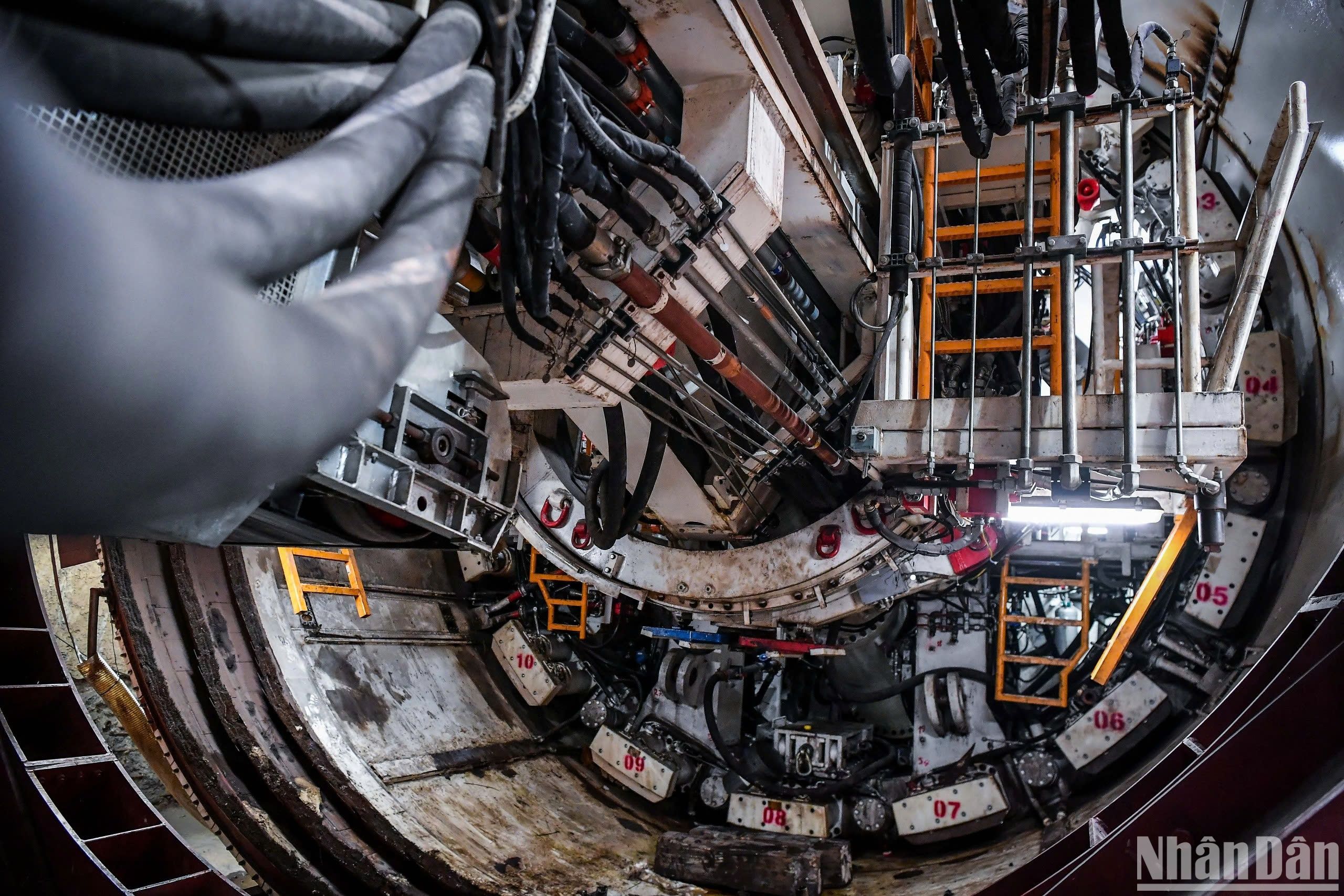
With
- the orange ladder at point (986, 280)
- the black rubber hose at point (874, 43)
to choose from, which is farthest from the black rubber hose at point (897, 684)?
the black rubber hose at point (874, 43)

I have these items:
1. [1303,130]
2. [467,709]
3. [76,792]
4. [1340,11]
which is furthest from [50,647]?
[1340,11]

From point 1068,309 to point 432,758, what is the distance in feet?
12.0

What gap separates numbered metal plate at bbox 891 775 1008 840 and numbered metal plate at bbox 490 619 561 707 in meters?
2.23

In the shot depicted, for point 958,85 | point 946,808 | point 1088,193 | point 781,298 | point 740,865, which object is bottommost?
point 740,865

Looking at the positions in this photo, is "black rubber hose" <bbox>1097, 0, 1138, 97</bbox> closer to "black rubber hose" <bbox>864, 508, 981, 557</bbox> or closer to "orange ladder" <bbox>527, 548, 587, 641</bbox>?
"black rubber hose" <bbox>864, 508, 981, 557</bbox>

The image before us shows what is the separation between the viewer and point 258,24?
103 cm

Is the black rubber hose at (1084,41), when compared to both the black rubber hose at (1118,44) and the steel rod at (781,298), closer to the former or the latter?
the black rubber hose at (1118,44)

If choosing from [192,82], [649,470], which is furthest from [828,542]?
[192,82]

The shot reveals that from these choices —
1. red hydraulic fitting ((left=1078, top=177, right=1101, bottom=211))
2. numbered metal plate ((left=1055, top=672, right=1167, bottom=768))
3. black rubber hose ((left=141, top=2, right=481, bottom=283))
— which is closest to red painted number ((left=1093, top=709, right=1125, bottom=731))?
numbered metal plate ((left=1055, top=672, right=1167, bottom=768))

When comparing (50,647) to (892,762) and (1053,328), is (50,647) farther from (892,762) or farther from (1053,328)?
(892,762)

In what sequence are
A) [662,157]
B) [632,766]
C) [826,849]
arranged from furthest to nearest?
[632,766] < [826,849] < [662,157]

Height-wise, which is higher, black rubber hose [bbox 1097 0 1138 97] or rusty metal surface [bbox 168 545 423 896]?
black rubber hose [bbox 1097 0 1138 97]

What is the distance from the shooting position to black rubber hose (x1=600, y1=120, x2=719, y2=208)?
1964 millimetres

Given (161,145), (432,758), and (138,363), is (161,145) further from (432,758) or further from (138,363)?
(432,758)
